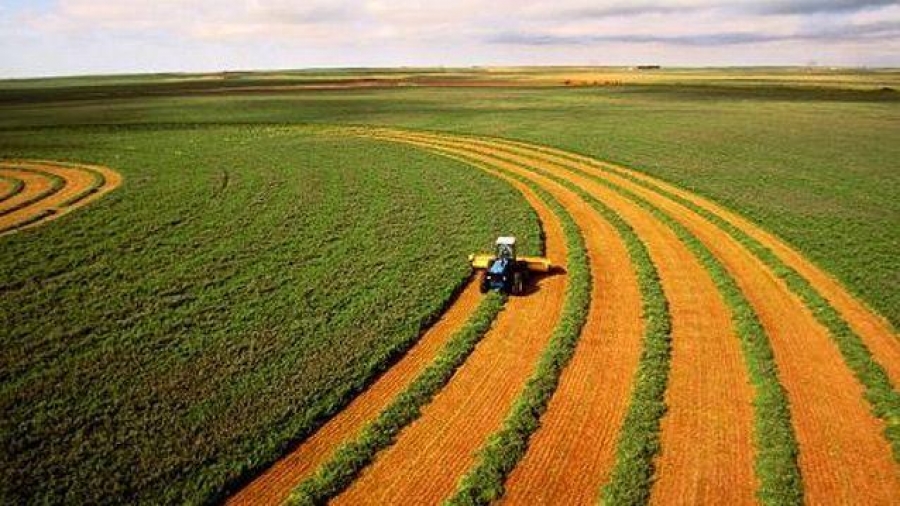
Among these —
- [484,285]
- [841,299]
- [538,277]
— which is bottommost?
[841,299]

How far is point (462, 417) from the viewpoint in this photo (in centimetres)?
1689

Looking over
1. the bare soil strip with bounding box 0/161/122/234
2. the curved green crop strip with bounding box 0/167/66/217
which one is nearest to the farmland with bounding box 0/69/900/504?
the bare soil strip with bounding box 0/161/122/234

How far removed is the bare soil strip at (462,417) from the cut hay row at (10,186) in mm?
37549

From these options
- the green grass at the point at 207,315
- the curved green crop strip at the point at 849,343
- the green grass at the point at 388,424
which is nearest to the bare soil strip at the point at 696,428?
the curved green crop strip at the point at 849,343

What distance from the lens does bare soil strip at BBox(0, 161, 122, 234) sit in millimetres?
36812

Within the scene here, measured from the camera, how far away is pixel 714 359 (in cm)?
1970

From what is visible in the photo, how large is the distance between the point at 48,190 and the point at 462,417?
40821 millimetres

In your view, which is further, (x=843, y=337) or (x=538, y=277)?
(x=538, y=277)

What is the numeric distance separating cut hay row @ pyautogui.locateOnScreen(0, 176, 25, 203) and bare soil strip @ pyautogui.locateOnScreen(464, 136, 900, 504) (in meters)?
45.6

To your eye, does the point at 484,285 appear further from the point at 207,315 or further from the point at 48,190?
the point at 48,190

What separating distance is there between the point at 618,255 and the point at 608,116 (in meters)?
68.3

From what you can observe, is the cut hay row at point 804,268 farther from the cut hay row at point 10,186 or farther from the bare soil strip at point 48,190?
the cut hay row at point 10,186

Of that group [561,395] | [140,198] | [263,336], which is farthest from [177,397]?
[140,198]

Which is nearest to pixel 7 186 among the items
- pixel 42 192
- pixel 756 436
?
pixel 42 192
